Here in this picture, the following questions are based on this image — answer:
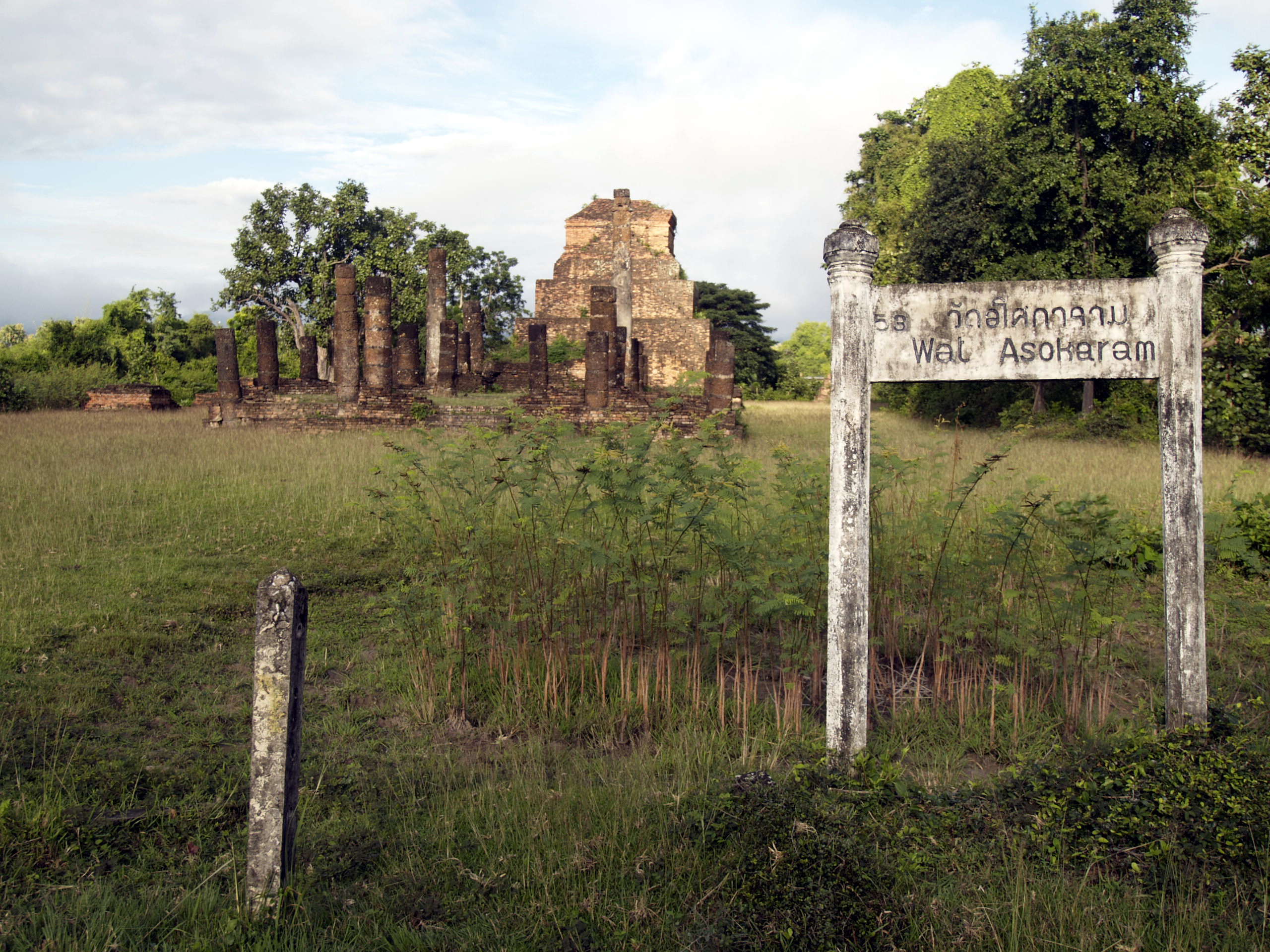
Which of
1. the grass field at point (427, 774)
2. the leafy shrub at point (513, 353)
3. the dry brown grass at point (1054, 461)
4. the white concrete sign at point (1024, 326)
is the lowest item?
the grass field at point (427, 774)

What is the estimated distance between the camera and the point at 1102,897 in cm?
255

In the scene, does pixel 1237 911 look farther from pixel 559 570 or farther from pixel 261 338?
pixel 261 338

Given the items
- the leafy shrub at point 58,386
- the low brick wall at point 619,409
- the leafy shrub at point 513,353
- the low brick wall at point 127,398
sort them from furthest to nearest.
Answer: the leafy shrub at point 513,353
the low brick wall at point 127,398
the leafy shrub at point 58,386
the low brick wall at point 619,409

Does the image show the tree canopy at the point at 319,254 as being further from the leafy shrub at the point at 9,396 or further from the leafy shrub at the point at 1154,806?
the leafy shrub at the point at 1154,806

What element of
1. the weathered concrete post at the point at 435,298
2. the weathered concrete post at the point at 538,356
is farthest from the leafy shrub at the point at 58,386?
the weathered concrete post at the point at 538,356

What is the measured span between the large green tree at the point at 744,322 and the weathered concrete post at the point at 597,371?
27.7m

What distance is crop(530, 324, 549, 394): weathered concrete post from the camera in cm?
2175

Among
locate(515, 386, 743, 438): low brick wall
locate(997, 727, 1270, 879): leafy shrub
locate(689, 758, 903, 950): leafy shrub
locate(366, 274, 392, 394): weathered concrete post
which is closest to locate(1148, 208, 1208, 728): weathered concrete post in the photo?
locate(997, 727, 1270, 879): leafy shrub

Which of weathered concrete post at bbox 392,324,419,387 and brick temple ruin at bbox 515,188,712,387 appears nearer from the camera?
weathered concrete post at bbox 392,324,419,387

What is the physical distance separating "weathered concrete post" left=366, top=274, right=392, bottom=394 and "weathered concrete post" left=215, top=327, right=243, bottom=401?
3077 millimetres

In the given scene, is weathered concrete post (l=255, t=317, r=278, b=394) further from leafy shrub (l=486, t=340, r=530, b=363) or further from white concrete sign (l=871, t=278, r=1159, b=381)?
white concrete sign (l=871, t=278, r=1159, b=381)

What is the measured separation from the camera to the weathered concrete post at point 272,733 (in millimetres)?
2441

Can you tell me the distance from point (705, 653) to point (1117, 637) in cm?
232

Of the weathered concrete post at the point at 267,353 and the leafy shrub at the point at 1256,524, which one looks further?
the weathered concrete post at the point at 267,353
